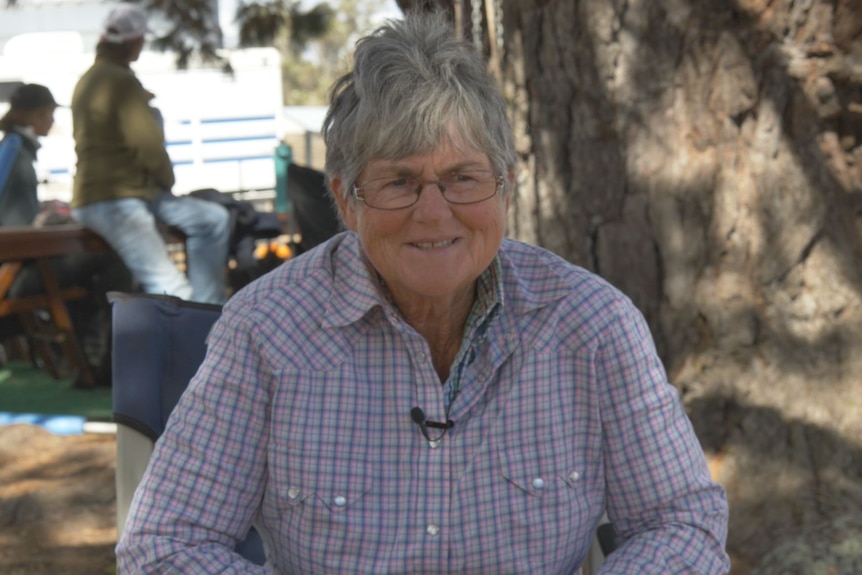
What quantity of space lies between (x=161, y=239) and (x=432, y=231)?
409cm

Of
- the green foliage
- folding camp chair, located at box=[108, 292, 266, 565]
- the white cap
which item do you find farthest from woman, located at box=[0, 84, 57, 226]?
the green foliage

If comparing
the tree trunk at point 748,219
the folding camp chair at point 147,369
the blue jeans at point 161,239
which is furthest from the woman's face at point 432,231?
the blue jeans at point 161,239

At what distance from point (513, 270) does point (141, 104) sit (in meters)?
3.92

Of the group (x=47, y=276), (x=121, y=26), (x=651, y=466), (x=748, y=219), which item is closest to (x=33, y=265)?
(x=47, y=276)

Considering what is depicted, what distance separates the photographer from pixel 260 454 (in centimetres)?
180

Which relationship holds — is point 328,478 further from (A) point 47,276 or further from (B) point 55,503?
(A) point 47,276

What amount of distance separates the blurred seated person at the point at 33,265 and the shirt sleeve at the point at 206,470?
4.68 meters

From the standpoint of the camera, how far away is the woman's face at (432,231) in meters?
1.74

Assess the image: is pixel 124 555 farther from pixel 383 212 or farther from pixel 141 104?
pixel 141 104

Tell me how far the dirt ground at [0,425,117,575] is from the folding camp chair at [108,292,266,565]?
5.74 feet

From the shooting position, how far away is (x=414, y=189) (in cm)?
176

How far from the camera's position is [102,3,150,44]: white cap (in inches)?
215

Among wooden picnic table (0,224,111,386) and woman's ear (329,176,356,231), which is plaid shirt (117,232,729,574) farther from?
wooden picnic table (0,224,111,386)

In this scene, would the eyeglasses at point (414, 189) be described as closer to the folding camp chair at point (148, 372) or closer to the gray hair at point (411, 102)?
the gray hair at point (411, 102)
